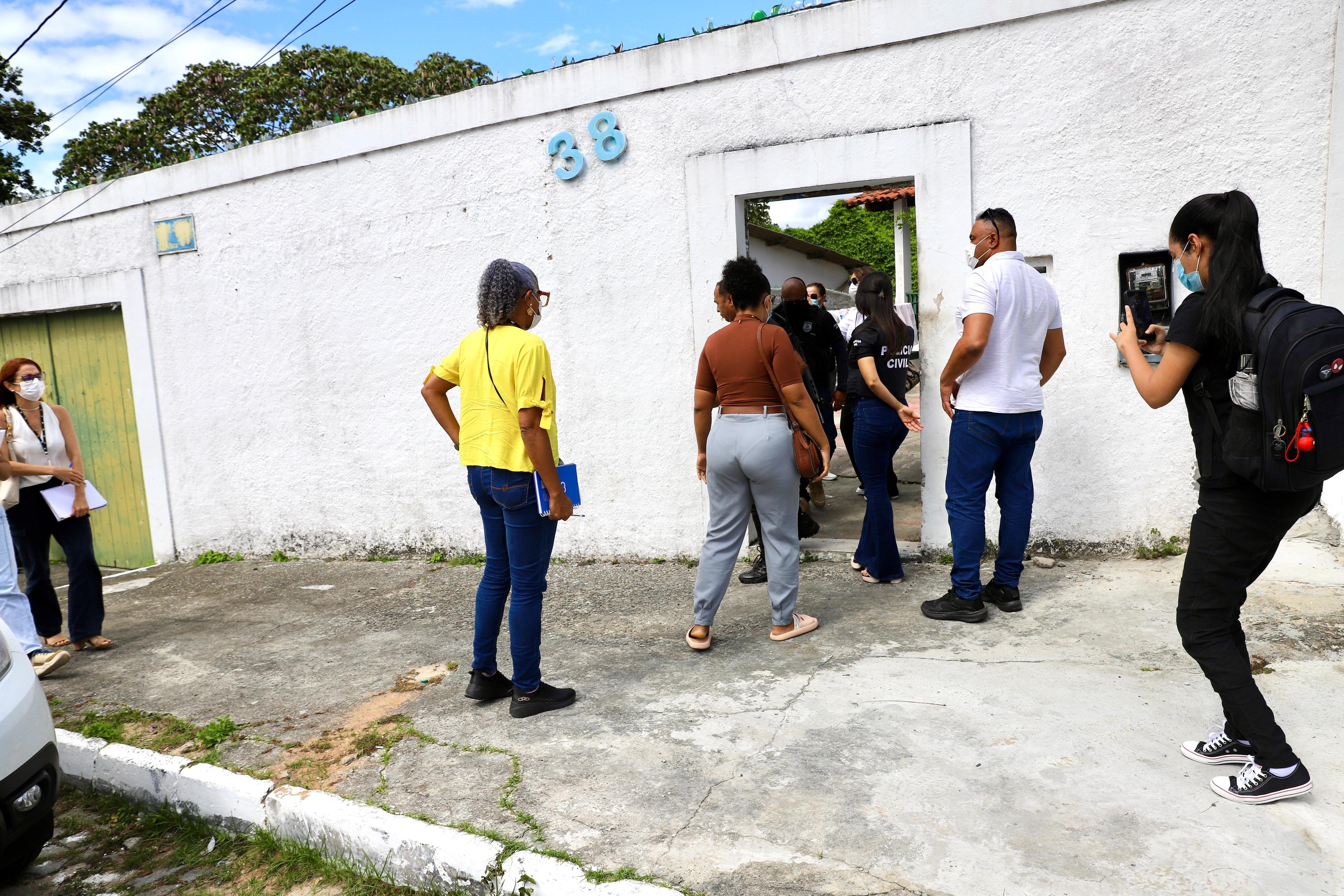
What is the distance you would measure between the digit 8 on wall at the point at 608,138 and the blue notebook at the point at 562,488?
2.86 m

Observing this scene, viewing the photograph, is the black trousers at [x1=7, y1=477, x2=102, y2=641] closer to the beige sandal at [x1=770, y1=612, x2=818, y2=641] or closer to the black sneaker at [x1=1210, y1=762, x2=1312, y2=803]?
the beige sandal at [x1=770, y1=612, x2=818, y2=641]

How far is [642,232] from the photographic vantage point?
5738 mm

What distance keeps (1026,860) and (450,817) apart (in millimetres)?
1726

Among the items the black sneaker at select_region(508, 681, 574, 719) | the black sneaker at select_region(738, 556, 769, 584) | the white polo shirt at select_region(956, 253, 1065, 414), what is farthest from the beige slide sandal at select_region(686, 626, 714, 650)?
the white polo shirt at select_region(956, 253, 1065, 414)

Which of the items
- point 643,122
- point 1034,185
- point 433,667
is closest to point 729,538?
point 433,667

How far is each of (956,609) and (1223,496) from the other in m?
1.82

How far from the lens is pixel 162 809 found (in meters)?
3.43

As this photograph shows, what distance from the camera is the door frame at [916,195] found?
4.96 meters

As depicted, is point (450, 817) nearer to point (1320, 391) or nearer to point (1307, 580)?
point (1320, 391)

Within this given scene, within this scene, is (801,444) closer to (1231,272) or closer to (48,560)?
(1231,272)

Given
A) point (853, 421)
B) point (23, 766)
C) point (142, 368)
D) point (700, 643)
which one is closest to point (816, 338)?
point (853, 421)

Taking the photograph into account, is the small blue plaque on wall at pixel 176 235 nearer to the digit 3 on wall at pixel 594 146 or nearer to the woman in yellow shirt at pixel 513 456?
the digit 3 on wall at pixel 594 146

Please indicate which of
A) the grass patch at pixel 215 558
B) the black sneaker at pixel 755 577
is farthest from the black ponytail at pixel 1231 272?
the grass patch at pixel 215 558

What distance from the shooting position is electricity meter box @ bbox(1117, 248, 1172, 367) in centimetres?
470
